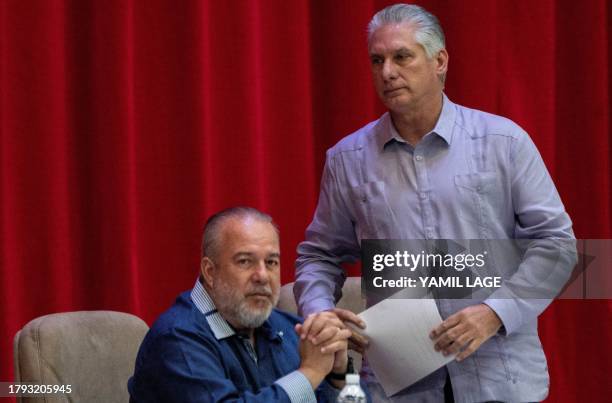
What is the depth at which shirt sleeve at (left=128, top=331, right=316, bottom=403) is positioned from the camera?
2.07 meters

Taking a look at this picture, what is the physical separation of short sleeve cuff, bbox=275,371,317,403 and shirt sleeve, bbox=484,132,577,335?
446mm

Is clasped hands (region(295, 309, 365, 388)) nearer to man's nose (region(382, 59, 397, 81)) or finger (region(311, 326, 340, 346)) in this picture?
finger (region(311, 326, 340, 346))

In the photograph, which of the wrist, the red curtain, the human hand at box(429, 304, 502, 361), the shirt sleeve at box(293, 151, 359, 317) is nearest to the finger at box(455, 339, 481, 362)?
the human hand at box(429, 304, 502, 361)

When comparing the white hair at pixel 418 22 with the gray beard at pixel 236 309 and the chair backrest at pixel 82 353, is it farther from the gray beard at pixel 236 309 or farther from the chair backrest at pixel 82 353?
the chair backrest at pixel 82 353

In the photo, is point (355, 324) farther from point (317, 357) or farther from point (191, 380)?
point (191, 380)

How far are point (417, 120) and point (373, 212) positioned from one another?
256 millimetres

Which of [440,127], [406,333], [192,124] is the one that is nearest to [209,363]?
[406,333]

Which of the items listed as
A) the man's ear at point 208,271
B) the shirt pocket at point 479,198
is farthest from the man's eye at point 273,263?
the shirt pocket at point 479,198

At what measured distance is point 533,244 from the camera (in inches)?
84.5

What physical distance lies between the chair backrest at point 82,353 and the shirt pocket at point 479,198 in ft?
3.54

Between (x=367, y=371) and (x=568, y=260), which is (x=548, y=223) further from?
(x=367, y=371)

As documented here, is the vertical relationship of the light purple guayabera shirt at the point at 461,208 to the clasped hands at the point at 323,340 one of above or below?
above

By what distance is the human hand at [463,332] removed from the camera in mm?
1981

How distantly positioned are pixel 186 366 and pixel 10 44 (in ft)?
5.20
